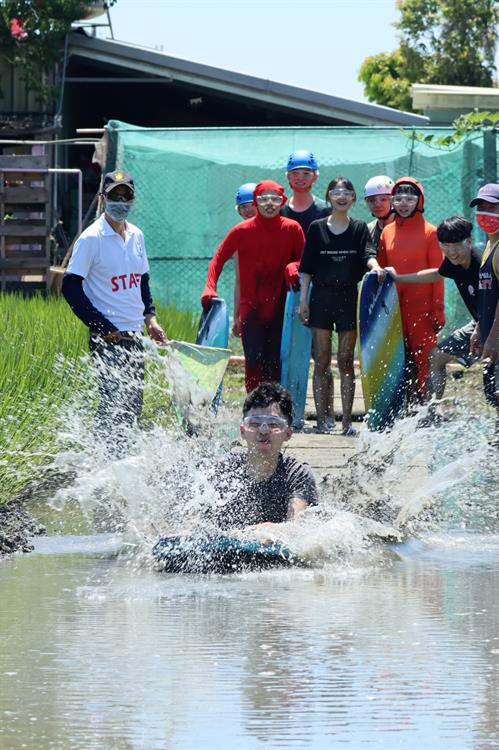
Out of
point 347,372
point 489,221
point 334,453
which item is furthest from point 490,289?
point 347,372

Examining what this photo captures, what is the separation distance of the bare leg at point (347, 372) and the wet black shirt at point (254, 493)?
12.4 ft

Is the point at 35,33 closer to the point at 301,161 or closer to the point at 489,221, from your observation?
the point at 301,161

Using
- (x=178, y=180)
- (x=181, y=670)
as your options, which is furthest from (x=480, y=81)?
(x=181, y=670)

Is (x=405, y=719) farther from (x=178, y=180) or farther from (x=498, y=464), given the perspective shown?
(x=178, y=180)

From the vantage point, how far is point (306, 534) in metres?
6.91

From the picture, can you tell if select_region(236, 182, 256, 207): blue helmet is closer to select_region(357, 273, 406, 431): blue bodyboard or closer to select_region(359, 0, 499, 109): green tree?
select_region(357, 273, 406, 431): blue bodyboard

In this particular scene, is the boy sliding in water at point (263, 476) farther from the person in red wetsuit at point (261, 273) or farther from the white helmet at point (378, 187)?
the white helmet at point (378, 187)

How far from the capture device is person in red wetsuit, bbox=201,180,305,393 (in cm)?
1084

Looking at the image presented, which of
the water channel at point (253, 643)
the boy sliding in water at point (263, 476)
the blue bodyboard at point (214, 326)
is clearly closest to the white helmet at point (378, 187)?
the blue bodyboard at point (214, 326)

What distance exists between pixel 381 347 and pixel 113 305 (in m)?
2.38

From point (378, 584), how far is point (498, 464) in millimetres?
2730

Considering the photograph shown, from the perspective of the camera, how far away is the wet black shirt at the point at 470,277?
947 centimetres

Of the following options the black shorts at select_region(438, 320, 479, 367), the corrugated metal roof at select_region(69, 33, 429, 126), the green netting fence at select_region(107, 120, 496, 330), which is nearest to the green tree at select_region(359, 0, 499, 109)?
the corrugated metal roof at select_region(69, 33, 429, 126)

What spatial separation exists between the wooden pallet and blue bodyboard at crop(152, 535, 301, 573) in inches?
469
